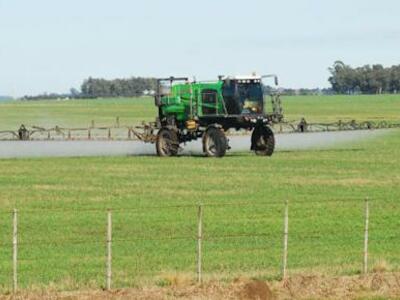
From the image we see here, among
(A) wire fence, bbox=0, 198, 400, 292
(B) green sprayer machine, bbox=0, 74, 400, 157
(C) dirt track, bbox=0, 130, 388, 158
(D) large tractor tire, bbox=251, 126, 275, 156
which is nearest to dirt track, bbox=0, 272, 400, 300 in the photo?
(A) wire fence, bbox=0, 198, 400, 292

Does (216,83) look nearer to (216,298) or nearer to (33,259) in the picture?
(33,259)

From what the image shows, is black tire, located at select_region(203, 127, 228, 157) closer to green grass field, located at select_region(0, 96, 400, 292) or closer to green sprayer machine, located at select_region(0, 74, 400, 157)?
green sprayer machine, located at select_region(0, 74, 400, 157)

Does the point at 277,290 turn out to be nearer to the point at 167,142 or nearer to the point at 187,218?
the point at 187,218

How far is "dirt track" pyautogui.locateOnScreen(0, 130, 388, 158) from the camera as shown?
53.7 m

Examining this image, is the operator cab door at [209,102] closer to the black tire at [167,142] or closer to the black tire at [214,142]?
the black tire at [214,142]

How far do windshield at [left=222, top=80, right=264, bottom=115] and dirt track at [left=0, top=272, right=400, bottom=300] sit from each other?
28922 mm

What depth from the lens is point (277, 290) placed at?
59.3 feet

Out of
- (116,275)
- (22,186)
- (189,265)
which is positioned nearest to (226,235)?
(189,265)

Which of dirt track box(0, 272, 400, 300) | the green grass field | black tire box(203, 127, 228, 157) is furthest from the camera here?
black tire box(203, 127, 228, 157)

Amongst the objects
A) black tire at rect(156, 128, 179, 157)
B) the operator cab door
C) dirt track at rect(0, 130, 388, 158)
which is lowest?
dirt track at rect(0, 130, 388, 158)

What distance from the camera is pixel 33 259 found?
2084cm

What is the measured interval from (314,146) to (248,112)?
12876mm

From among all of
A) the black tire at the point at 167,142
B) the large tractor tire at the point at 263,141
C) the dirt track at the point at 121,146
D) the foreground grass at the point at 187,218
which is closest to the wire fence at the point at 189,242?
the foreground grass at the point at 187,218

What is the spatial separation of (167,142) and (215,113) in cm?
247
